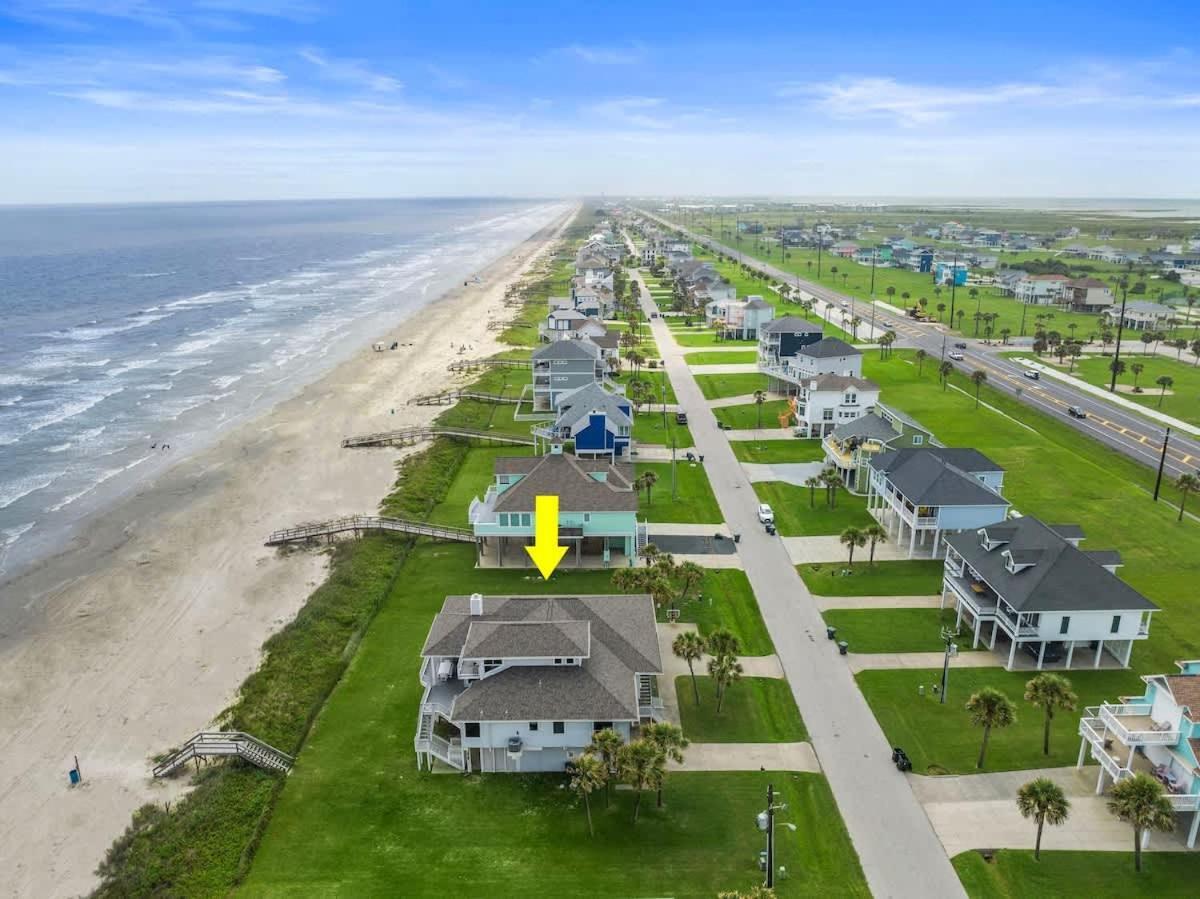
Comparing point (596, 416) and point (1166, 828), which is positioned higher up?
point (596, 416)

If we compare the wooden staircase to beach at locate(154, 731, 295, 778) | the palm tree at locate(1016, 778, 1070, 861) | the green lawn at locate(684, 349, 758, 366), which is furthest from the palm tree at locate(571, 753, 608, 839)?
the green lawn at locate(684, 349, 758, 366)

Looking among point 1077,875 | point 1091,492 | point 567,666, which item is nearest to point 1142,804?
point 1077,875

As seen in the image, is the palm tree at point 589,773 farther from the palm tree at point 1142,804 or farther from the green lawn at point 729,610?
the palm tree at point 1142,804

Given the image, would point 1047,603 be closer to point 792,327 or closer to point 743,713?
point 743,713

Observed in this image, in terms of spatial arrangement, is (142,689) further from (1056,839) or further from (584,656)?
(1056,839)

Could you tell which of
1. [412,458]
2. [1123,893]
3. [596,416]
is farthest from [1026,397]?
[1123,893]

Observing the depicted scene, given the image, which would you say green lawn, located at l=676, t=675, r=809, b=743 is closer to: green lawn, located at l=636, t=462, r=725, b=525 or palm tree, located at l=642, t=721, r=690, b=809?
palm tree, located at l=642, t=721, r=690, b=809

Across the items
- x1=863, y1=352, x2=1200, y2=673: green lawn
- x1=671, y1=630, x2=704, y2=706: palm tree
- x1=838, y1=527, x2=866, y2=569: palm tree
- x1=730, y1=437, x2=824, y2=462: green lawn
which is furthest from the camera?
x1=730, y1=437, x2=824, y2=462: green lawn
